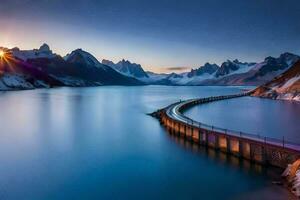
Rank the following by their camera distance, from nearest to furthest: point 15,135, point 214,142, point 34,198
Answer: point 34,198, point 214,142, point 15,135

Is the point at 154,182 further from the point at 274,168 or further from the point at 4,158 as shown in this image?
the point at 4,158

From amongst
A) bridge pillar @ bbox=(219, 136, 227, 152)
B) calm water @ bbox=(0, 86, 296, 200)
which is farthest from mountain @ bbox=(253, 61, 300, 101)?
bridge pillar @ bbox=(219, 136, 227, 152)

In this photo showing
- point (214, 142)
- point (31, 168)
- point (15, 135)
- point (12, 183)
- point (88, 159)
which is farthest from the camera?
point (15, 135)

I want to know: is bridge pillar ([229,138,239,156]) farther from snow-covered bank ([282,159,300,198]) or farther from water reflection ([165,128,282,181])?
snow-covered bank ([282,159,300,198])

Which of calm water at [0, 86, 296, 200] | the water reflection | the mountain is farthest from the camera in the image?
the mountain

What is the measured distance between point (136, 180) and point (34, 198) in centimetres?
972

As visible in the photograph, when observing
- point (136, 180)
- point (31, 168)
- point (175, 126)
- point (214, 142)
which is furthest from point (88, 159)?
point (175, 126)

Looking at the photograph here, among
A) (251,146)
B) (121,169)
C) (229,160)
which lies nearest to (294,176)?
(251,146)

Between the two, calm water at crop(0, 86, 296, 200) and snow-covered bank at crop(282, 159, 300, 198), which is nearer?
snow-covered bank at crop(282, 159, 300, 198)

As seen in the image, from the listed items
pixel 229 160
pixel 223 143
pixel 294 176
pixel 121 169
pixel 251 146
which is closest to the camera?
pixel 294 176

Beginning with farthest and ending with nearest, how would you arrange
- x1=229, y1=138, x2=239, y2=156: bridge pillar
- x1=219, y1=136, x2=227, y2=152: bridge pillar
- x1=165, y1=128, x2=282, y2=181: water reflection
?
1. x1=219, y1=136, x2=227, y2=152: bridge pillar
2. x1=229, y1=138, x2=239, y2=156: bridge pillar
3. x1=165, y1=128, x2=282, y2=181: water reflection

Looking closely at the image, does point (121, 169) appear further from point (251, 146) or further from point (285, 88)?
point (285, 88)

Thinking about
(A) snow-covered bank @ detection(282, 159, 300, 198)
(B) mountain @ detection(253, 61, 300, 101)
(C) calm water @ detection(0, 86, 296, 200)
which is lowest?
(C) calm water @ detection(0, 86, 296, 200)

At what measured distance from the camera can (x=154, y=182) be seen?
1259 inches
